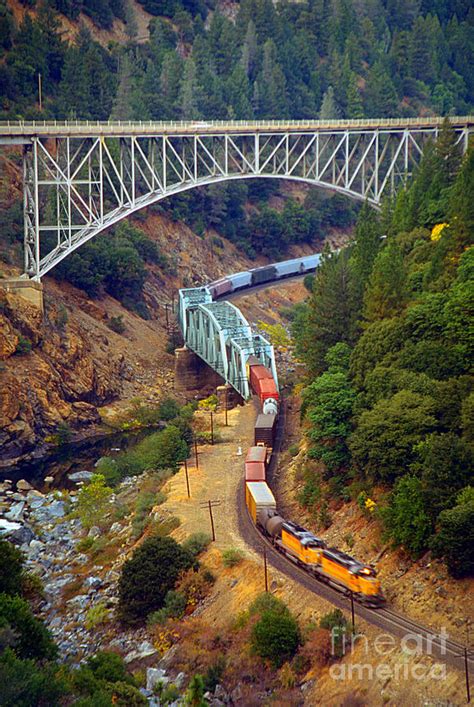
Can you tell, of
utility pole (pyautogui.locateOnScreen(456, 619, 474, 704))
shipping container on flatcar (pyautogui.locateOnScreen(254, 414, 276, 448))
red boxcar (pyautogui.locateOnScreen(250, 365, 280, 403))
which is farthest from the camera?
red boxcar (pyautogui.locateOnScreen(250, 365, 280, 403))

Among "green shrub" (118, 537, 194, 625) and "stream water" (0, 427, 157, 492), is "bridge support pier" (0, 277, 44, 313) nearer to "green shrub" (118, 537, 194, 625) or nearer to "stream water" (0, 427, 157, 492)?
"stream water" (0, 427, 157, 492)

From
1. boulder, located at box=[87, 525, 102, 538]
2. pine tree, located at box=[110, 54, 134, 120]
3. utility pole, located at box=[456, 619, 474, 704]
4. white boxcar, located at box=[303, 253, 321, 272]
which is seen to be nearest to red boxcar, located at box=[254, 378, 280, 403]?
boulder, located at box=[87, 525, 102, 538]

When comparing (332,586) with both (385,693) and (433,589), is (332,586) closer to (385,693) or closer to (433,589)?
(433,589)

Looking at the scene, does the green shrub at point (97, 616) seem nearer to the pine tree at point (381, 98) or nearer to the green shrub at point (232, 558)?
the green shrub at point (232, 558)

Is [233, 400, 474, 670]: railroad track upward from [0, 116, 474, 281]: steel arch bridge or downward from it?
downward

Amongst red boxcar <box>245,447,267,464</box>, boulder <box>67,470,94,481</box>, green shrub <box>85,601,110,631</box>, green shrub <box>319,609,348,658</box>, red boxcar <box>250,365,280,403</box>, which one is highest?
green shrub <box>319,609,348,658</box>

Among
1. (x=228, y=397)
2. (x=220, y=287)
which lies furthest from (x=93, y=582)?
(x=220, y=287)

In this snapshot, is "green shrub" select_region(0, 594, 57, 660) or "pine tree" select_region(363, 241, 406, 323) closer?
"green shrub" select_region(0, 594, 57, 660)
